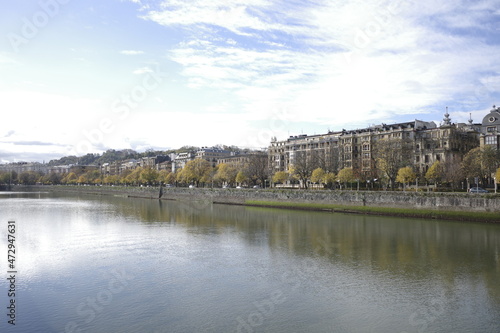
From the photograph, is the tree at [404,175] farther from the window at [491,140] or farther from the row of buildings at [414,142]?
the window at [491,140]

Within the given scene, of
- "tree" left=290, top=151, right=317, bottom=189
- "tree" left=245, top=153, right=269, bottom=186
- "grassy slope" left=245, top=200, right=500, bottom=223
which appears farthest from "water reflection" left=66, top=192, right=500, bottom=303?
"tree" left=245, top=153, right=269, bottom=186

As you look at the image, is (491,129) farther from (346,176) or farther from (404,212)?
(404,212)

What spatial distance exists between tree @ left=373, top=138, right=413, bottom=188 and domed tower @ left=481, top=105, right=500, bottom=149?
1325 centimetres

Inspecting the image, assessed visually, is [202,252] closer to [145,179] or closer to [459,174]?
[459,174]

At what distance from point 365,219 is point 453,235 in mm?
14199

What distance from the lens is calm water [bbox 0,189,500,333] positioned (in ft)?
52.6

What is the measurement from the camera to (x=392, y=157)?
6700 centimetres

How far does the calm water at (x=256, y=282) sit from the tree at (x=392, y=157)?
28866mm

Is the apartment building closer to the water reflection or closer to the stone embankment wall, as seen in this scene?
the stone embankment wall

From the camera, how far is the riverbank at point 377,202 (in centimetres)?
4497

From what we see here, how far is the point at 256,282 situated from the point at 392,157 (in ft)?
169

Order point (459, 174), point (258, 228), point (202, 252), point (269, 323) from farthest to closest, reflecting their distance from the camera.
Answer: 1. point (459, 174)
2. point (258, 228)
3. point (202, 252)
4. point (269, 323)

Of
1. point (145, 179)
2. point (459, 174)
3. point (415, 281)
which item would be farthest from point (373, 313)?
point (145, 179)

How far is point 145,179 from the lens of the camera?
442 feet
